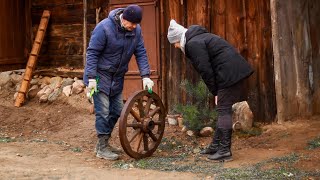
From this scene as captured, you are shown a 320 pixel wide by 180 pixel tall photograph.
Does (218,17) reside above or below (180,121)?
above

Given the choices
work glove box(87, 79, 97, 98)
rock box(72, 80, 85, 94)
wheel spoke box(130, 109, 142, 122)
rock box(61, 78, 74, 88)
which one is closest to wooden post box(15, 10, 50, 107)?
rock box(61, 78, 74, 88)

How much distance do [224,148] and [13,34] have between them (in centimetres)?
622

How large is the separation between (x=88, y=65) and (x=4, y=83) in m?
5.32

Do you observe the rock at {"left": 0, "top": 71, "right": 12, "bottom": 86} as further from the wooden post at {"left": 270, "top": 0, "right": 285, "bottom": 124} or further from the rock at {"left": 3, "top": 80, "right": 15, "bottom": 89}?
the wooden post at {"left": 270, "top": 0, "right": 285, "bottom": 124}

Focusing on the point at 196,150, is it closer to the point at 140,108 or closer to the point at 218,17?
the point at 140,108

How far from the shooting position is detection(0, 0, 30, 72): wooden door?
10609 millimetres

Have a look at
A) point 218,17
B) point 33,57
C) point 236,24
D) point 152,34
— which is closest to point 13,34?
point 33,57

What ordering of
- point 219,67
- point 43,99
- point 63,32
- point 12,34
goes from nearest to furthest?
1. point 219,67
2. point 43,99
3. point 63,32
4. point 12,34

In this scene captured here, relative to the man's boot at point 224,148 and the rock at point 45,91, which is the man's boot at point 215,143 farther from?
the rock at point 45,91

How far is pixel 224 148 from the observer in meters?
6.28

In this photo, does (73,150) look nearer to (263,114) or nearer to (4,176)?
(4,176)

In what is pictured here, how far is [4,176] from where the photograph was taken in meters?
5.70

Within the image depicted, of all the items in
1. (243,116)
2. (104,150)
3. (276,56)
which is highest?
(276,56)

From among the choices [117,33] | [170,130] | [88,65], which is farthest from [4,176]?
[170,130]
